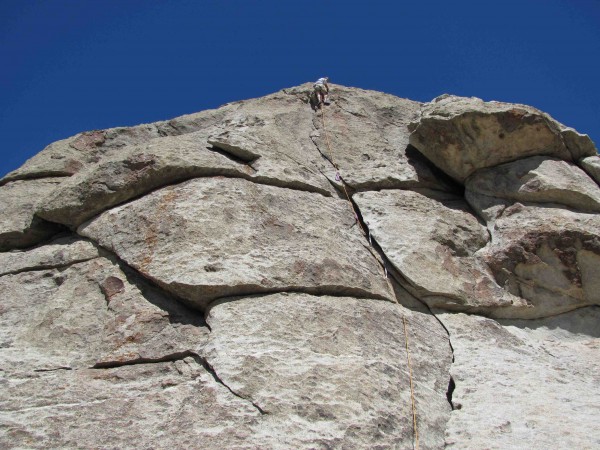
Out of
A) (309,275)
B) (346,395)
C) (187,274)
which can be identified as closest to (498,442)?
(346,395)

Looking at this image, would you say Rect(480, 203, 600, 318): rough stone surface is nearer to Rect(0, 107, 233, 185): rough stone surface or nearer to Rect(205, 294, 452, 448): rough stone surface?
Rect(205, 294, 452, 448): rough stone surface

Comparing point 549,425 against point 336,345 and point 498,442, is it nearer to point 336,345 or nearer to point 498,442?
point 498,442

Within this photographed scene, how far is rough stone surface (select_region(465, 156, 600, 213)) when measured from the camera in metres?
8.89

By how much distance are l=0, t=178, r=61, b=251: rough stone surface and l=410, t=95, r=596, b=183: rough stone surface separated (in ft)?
19.2

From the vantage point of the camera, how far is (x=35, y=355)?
6.29m

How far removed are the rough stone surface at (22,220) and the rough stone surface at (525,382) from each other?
5.60m

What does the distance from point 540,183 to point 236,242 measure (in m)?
4.73

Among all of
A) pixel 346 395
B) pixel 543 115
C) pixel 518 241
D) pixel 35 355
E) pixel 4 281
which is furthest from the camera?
pixel 543 115

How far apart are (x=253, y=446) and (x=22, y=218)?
5.36 metres

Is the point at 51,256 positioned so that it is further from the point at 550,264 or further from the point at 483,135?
the point at 550,264

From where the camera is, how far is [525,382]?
21.7 ft

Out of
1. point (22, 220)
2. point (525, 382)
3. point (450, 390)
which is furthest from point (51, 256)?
point (525, 382)

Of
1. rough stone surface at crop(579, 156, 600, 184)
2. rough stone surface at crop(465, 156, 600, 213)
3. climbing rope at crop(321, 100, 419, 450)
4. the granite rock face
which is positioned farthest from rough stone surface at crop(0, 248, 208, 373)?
rough stone surface at crop(579, 156, 600, 184)

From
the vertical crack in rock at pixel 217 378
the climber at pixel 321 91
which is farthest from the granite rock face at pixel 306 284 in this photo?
the climber at pixel 321 91
